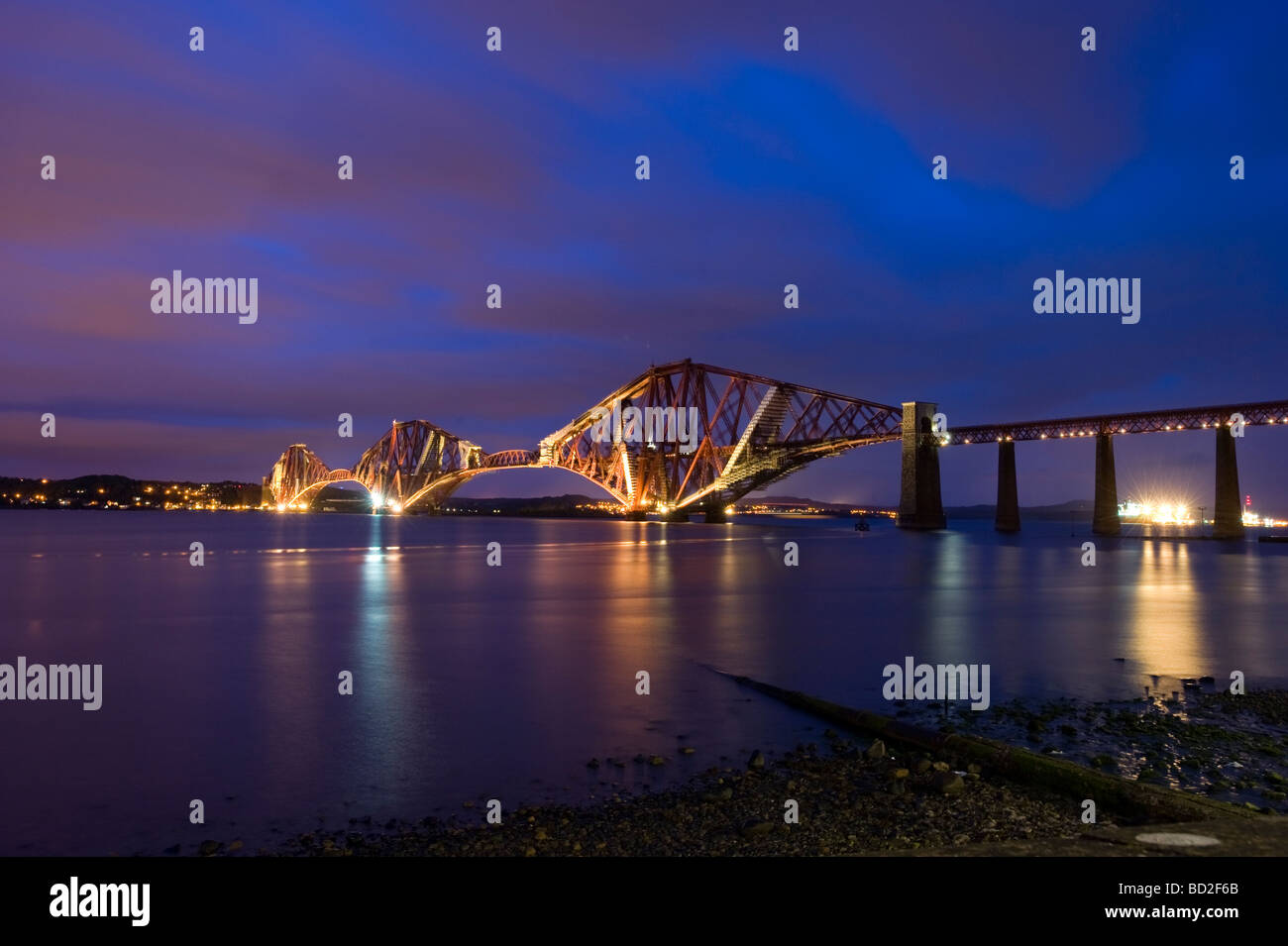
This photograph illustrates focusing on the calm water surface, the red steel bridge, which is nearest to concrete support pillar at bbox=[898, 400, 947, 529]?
the red steel bridge

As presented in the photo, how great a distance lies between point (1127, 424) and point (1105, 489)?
775 cm

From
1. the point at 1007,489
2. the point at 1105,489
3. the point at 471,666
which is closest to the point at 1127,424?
the point at 1105,489

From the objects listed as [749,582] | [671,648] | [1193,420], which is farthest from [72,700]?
[1193,420]

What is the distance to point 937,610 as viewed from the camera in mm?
30922

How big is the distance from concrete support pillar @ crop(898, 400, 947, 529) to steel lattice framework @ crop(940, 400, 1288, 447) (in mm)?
3083

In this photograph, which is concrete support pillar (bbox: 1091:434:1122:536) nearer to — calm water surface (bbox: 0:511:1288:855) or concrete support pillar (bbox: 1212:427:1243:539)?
concrete support pillar (bbox: 1212:427:1243:539)

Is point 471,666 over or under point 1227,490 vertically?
under

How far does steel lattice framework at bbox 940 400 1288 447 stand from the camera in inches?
3423

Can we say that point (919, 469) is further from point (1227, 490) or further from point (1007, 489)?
point (1227, 490)

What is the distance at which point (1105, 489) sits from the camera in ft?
327

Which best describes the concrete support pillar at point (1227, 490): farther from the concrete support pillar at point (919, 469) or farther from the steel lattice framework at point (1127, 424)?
the concrete support pillar at point (919, 469)
